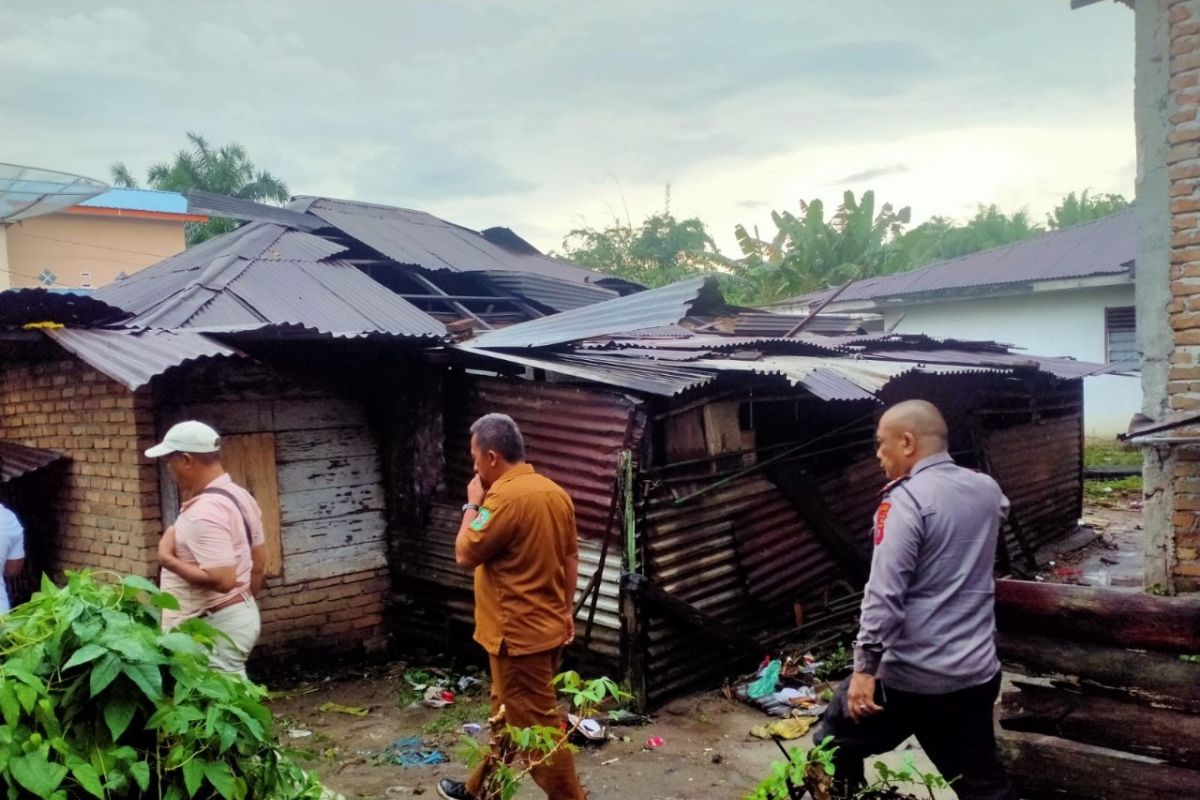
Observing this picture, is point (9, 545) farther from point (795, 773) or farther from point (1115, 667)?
point (1115, 667)

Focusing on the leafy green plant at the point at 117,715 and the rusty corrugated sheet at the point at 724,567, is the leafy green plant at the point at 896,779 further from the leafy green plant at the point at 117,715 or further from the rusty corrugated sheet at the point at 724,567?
the rusty corrugated sheet at the point at 724,567

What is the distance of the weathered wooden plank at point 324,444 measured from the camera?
7.07m

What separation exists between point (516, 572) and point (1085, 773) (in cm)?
248

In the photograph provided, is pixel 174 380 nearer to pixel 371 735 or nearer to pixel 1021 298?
pixel 371 735

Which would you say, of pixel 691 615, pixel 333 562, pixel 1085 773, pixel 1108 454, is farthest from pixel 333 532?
pixel 1108 454

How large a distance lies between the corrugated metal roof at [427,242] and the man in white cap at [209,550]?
18.5ft

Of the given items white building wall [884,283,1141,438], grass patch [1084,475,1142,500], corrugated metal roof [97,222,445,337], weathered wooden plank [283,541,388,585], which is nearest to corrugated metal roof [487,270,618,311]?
corrugated metal roof [97,222,445,337]

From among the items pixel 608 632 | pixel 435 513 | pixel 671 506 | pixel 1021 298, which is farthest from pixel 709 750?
pixel 1021 298

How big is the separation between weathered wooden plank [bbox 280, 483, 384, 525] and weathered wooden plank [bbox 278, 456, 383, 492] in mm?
49

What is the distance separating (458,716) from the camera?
611 centimetres

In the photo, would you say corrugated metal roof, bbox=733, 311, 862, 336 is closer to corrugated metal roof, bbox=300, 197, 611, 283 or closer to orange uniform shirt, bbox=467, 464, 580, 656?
corrugated metal roof, bbox=300, 197, 611, 283

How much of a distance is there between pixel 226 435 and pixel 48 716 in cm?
476

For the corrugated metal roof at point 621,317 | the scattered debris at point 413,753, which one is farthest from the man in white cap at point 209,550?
the corrugated metal roof at point 621,317

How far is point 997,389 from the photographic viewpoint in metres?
9.88
